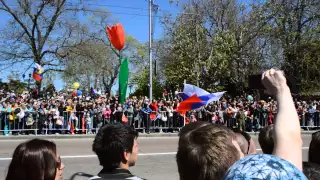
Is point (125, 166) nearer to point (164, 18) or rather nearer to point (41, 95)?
point (41, 95)

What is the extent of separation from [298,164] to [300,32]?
96.7 ft

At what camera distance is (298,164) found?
1577 millimetres

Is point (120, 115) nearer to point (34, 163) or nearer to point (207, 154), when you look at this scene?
point (34, 163)

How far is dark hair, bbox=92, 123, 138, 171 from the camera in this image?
2797mm

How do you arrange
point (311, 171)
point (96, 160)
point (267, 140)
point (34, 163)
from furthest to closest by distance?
point (96, 160) < point (267, 140) < point (34, 163) < point (311, 171)

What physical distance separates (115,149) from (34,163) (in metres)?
0.60

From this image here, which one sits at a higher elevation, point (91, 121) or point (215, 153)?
point (215, 153)

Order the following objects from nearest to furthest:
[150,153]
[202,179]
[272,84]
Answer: [202,179] → [272,84] → [150,153]

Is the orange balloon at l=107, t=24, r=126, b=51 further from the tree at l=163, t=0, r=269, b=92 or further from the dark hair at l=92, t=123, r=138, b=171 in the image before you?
the tree at l=163, t=0, r=269, b=92

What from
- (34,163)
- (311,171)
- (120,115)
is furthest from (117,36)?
(311,171)

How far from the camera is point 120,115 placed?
16641mm

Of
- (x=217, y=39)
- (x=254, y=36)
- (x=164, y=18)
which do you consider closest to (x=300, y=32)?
(x=254, y=36)

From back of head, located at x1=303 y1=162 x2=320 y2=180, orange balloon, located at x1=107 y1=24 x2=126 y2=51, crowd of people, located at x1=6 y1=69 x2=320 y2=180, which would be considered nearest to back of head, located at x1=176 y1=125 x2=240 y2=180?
crowd of people, located at x1=6 y1=69 x2=320 y2=180

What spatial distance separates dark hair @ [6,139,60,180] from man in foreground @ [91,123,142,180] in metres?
0.37
